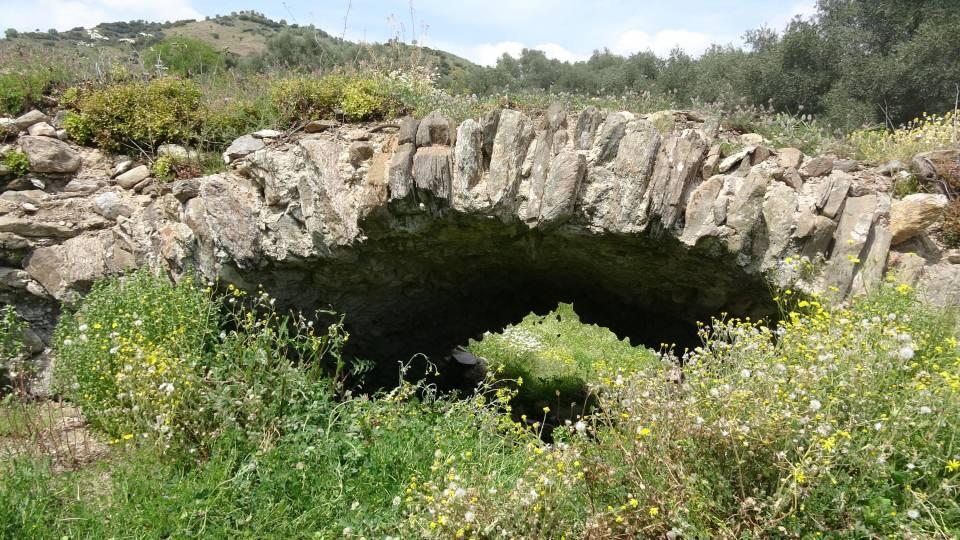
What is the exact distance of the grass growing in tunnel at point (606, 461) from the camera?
2588 mm

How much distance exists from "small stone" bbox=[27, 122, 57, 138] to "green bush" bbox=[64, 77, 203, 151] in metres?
0.16

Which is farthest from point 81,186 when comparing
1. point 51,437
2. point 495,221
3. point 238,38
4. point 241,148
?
point 238,38

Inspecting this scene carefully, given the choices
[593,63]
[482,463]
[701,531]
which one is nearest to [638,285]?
[482,463]

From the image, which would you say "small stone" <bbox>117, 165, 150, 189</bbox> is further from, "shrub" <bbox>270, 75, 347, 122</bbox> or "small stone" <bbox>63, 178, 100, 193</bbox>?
"shrub" <bbox>270, 75, 347, 122</bbox>

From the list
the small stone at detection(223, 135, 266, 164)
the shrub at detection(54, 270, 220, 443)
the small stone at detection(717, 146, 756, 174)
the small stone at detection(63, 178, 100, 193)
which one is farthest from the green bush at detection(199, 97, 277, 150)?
the small stone at detection(717, 146, 756, 174)

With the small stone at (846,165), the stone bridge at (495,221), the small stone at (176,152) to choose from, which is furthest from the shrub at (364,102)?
the small stone at (846,165)

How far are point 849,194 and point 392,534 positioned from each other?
12.8ft

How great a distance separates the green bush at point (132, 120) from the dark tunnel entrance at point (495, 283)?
1975 mm

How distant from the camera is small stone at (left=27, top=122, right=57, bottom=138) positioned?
19.5 ft

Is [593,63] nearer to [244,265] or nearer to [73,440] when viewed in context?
[244,265]

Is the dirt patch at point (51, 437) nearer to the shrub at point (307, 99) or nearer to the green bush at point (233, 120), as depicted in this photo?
the green bush at point (233, 120)

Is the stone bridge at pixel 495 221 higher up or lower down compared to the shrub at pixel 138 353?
higher up

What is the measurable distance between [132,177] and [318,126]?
1.84 metres

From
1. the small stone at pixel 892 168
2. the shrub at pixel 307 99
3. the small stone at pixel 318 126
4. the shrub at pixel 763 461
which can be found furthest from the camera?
the shrub at pixel 307 99
